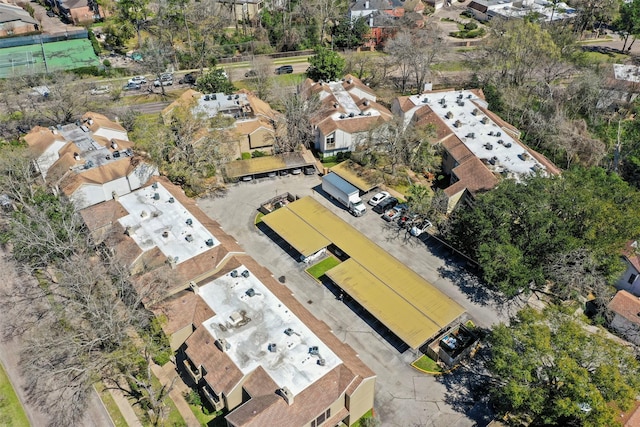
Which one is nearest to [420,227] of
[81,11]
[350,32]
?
[350,32]

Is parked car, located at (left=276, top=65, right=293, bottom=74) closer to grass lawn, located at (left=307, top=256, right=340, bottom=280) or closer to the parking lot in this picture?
the parking lot

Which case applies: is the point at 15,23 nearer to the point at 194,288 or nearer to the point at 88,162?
the point at 88,162

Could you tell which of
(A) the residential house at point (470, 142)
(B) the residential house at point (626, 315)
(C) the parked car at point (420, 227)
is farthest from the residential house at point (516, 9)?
(B) the residential house at point (626, 315)

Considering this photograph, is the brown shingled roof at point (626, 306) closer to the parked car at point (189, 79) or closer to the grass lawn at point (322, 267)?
the grass lawn at point (322, 267)

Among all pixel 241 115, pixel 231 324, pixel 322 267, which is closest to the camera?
pixel 231 324

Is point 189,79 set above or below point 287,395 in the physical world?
above

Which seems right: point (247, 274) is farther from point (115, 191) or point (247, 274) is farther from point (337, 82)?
point (337, 82)

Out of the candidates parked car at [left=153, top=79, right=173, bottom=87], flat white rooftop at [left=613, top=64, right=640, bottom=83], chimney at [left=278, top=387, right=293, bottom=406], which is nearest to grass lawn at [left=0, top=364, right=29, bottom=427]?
chimney at [left=278, top=387, right=293, bottom=406]
